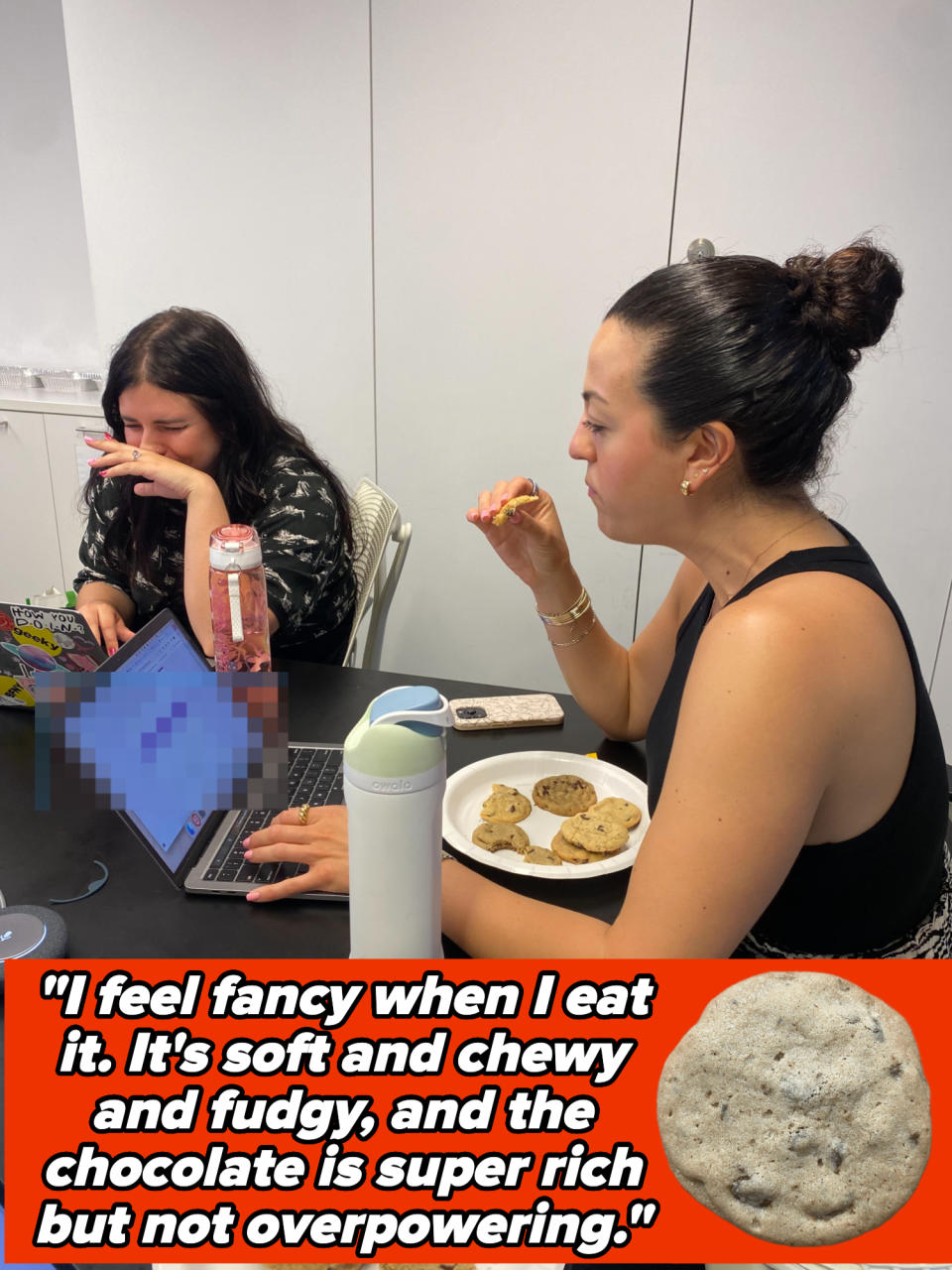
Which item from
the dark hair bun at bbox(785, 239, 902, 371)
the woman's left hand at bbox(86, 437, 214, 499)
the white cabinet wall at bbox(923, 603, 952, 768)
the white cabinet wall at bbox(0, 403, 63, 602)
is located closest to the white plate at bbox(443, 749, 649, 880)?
the dark hair bun at bbox(785, 239, 902, 371)

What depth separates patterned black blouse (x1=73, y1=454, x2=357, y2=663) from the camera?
5.65 feet

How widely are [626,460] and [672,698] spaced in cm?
29

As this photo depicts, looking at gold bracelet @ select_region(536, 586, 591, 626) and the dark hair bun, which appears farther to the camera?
gold bracelet @ select_region(536, 586, 591, 626)

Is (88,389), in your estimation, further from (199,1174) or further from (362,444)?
(199,1174)

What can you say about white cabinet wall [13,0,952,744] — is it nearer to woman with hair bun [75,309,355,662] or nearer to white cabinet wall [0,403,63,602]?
white cabinet wall [0,403,63,602]

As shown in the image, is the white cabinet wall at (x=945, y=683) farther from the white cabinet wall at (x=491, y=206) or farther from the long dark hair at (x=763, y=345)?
the long dark hair at (x=763, y=345)

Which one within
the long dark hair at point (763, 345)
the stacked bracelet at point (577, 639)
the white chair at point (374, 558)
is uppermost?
the long dark hair at point (763, 345)

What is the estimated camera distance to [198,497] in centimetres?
164

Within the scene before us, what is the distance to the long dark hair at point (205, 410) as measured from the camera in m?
1.67

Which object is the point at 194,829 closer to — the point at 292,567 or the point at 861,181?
the point at 292,567

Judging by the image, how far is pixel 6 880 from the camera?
0.99m

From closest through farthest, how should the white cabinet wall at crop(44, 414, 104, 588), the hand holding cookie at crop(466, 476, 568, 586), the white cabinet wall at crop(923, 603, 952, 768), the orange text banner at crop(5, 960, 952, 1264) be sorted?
the orange text banner at crop(5, 960, 952, 1264) < the hand holding cookie at crop(466, 476, 568, 586) < the white cabinet wall at crop(923, 603, 952, 768) < the white cabinet wall at crop(44, 414, 104, 588)

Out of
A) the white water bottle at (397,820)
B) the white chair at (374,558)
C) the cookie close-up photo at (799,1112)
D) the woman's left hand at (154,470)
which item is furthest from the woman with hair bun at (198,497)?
the cookie close-up photo at (799,1112)

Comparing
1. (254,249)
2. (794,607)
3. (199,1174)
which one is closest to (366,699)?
(794,607)
